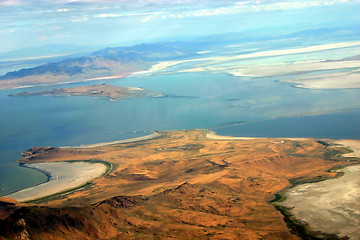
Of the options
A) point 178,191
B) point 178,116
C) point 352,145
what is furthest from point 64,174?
point 178,116

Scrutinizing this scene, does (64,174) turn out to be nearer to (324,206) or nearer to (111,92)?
(324,206)

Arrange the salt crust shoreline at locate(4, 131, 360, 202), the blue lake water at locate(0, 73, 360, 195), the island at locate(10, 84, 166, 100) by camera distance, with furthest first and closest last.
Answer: the island at locate(10, 84, 166, 100)
the blue lake water at locate(0, 73, 360, 195)
the salt crust shoreline at locate(4, 131, 360, 202)

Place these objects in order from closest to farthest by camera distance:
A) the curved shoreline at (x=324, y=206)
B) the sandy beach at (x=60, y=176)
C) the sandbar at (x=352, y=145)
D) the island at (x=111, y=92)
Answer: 1. the curved shoreline at (x=324, y=206)
2. the sandy beach at (x=60, y=176)
3. the sandbar at (x=352, y=145)
4. the island at (x=111, y=92)

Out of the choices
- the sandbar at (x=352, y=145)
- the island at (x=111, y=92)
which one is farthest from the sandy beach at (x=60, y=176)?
the island at (x=111, y=92)

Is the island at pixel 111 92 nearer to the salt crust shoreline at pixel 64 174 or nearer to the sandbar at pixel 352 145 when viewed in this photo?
the salt crust shoreline at pixel 64 174

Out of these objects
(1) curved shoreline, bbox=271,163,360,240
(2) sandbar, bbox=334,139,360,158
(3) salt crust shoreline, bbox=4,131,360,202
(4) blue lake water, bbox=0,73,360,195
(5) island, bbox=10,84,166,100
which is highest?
(5) island, bbox=10,84,166,100

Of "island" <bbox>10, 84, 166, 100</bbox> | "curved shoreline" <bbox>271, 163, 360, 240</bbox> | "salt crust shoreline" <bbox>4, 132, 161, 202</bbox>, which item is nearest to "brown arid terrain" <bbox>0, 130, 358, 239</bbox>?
"curved shoreline" <bbox>271, 163, 360, 240</bbox>

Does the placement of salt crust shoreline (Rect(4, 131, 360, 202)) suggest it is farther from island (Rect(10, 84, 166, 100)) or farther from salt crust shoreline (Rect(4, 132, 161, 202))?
island (Rect(10, 84, 166, 100))
